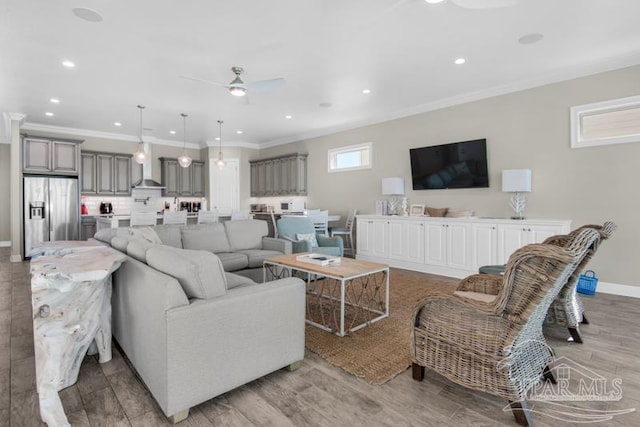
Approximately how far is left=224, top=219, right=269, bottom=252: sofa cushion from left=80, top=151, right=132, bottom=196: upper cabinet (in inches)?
190

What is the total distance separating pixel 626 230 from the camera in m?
4.06

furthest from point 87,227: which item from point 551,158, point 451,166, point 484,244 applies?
point 551,158

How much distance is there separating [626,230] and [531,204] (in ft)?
3.46

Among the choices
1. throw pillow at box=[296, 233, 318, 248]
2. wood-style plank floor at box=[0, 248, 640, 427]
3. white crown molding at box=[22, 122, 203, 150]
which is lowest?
wood-style plank floor at box=[0, 248, 640, 427]

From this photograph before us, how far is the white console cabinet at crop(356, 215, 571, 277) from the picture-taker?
4.38 meters

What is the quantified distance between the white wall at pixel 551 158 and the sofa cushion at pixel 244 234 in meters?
2.92

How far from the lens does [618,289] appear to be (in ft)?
13.6

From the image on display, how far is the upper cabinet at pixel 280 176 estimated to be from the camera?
827cm

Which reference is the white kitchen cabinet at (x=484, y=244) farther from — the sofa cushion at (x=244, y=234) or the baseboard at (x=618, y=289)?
the sofa cushion at (x=244, y=234)

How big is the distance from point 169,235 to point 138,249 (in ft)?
6.19

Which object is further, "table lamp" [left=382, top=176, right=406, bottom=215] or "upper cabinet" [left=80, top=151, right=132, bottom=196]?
"upper cabinet" [left=80, top=151, right=132, bottom=196]

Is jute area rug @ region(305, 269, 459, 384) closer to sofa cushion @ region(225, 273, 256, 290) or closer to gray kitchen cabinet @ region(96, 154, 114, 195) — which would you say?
sofa cushion @ region(225, 273, 256, 290)

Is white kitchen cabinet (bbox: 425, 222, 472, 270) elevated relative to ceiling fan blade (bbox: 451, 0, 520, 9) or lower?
lower

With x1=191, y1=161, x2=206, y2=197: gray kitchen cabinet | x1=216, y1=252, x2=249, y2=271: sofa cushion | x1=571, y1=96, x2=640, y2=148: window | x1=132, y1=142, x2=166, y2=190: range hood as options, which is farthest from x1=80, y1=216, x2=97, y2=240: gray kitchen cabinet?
x1=571, y1=96, x2=640, y2=148: window
